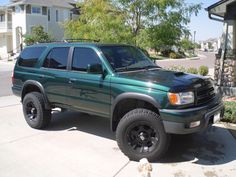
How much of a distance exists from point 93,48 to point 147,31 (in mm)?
4237

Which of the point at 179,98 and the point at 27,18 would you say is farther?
the point at 27,18

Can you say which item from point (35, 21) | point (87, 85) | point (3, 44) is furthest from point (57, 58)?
point (3, 44)

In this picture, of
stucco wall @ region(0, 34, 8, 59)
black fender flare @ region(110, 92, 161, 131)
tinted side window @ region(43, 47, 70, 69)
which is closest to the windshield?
black fender flare @ region(110, 92, 161, 131)

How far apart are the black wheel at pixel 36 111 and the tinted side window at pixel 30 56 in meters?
0.73

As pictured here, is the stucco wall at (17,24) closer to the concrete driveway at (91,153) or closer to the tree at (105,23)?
the tree at (105,23)

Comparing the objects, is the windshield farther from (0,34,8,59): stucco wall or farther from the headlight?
(0,34,8,59): stucco wall

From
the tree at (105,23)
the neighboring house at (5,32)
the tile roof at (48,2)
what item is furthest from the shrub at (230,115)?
the neighboring house at (5,32)

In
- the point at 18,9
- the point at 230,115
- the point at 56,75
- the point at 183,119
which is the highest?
the point at 18,9

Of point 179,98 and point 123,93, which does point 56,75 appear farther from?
point 179,98

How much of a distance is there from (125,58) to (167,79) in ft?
3.93

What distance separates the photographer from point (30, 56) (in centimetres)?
727

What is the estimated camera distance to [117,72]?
5586 millimetres

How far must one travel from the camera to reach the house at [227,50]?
10344 mm

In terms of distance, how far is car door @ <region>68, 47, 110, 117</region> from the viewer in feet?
18.4
